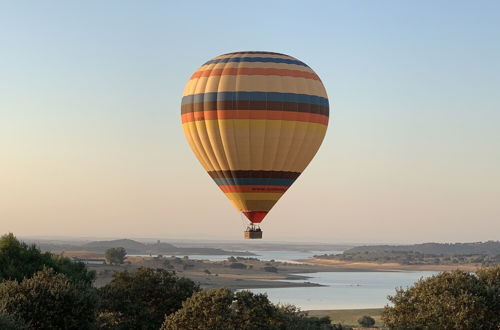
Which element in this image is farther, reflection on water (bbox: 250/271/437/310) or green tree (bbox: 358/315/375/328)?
reflection on water (bbox: 250/271/437/310)

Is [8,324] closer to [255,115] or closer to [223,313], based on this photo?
[223,313]

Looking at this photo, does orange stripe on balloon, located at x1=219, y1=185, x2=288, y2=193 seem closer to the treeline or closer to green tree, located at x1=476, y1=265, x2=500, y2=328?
the treeline

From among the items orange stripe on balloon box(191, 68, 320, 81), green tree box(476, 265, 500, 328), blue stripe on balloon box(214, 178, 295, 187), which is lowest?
green tree box(476, 265, 500, 328)

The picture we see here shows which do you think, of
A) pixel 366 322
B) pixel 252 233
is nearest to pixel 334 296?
pixel 366 322

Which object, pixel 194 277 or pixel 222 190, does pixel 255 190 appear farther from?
pixel 194 277

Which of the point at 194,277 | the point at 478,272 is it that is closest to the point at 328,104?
the point at 478,272

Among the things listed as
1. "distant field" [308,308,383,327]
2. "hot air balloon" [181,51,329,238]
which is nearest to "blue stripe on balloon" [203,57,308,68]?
"hot air balloon" [181,51,329,238]

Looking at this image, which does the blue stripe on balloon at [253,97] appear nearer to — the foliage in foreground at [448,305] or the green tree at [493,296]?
the foliage in foreground at [448,305]
